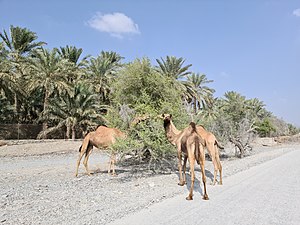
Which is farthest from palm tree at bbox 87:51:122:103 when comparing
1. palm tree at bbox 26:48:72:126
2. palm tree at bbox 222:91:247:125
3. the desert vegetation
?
palm tree at bbox 222:91:247:125

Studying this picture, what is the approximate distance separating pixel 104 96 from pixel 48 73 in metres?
8.13

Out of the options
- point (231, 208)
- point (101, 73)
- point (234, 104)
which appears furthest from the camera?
point (234, 104)

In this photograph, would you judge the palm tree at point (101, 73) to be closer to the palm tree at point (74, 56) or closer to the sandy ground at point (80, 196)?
the palm tree at point (74, 56)

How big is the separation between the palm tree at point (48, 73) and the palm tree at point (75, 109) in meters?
1.28

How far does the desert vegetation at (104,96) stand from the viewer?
11.2m

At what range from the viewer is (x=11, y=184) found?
9.52 metres

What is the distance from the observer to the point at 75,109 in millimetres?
28891

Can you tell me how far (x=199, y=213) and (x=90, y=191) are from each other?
3.65m

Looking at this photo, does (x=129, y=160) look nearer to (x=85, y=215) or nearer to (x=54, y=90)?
(x=85, y=215)

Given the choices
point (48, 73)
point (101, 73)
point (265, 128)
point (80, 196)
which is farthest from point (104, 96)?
point (265, 128)

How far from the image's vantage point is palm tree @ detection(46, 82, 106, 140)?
28.6m

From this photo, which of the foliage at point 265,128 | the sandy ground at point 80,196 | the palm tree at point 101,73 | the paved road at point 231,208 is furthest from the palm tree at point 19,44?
the foliage at point 265,128

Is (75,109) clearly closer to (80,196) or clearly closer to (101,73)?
(101,73)

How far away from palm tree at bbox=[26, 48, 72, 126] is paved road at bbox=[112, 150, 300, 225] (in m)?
22.3
